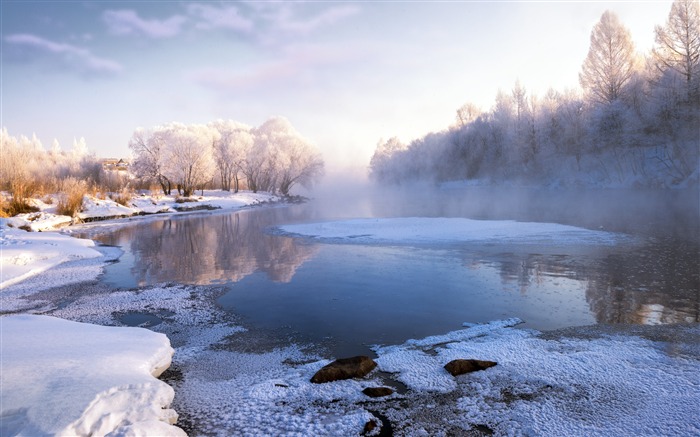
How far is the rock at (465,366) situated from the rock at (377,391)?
882 millimetres

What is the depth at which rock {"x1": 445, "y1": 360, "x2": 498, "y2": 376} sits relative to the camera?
15.5ft

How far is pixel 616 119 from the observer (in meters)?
50.1

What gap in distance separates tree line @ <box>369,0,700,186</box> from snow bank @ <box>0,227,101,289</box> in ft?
168

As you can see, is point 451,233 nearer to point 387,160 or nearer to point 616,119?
point 616,119

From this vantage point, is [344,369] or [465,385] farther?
[344,369]

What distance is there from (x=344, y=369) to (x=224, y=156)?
62669 mm

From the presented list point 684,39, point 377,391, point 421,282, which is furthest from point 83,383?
point 684,39

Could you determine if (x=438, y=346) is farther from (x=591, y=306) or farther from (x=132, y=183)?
(x=132, y=183)

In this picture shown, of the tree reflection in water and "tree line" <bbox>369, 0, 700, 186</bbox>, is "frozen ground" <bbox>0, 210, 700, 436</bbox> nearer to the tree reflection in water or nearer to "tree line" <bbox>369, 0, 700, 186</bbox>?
the tree reflection in water

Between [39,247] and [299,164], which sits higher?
[299,164]

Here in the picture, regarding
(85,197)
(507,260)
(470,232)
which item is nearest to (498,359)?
(507,260)

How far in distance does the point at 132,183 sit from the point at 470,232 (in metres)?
51.8

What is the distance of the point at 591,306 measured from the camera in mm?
7297

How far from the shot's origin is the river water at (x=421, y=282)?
6.71 meters
